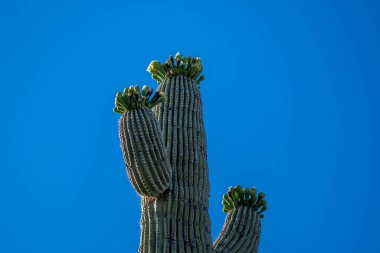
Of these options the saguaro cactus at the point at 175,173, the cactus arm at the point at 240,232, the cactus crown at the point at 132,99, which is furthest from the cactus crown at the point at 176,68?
the cactus arm at the point at 240,232

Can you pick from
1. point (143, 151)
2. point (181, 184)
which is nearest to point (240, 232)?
point (181, 184)

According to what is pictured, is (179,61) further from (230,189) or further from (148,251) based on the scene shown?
(148,251)

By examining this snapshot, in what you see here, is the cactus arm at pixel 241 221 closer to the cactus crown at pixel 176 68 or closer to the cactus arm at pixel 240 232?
the cactus arm at pixel 240 232

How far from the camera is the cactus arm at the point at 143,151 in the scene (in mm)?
8766

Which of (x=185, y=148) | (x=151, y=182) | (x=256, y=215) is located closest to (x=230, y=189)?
(x=256, y=215)

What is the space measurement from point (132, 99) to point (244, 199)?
2456 mm

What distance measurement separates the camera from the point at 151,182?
8797mm

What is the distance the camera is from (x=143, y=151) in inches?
345

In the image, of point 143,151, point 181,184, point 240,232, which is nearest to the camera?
point 143,151

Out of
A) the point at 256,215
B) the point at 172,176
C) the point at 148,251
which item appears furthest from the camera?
the point at 256,215

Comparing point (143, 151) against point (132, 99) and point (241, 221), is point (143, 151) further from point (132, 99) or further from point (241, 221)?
point (241, 221)

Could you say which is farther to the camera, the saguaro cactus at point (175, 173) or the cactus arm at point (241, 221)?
the cactus arm at point (241, 221)

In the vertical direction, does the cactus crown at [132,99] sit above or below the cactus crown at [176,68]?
below

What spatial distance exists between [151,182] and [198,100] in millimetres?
1910
